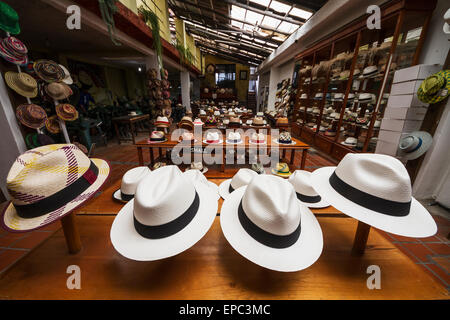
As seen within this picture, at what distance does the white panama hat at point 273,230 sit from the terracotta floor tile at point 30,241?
214 centimetres

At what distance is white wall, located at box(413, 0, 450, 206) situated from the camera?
6.84 feet

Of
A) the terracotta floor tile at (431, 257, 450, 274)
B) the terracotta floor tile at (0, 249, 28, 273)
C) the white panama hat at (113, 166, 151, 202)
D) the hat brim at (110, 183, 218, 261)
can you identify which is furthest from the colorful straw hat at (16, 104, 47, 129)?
the terracotta floor tile at (431, 257, 450, 274)

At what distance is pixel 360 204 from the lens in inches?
29.3

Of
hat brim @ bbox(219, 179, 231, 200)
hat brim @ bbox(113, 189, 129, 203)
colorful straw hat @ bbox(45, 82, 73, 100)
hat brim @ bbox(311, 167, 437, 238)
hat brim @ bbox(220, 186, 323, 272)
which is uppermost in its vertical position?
colorful straw hat @ bbox(45, 82, 73, 100)

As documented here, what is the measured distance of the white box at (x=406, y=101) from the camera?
2.17 metres

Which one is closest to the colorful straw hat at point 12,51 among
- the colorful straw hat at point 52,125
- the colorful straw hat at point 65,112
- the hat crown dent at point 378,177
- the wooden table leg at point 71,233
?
the colorful straw hat at point 65,112

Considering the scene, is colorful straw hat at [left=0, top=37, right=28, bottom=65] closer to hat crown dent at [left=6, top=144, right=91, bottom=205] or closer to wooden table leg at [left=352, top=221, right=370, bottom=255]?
hat crown dent at [left=6, top=144, right=91, bottom=205]

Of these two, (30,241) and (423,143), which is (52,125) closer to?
Answer: (30,241)

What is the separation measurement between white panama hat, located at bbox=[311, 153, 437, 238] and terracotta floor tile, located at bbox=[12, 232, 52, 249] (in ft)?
8.51

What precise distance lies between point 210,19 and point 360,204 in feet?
29.1

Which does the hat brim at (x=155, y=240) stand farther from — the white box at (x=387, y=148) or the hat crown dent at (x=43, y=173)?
the white box at (x=387, y=148)

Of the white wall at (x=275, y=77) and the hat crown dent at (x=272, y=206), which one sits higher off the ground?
the white wall at (x=275, y=77)
